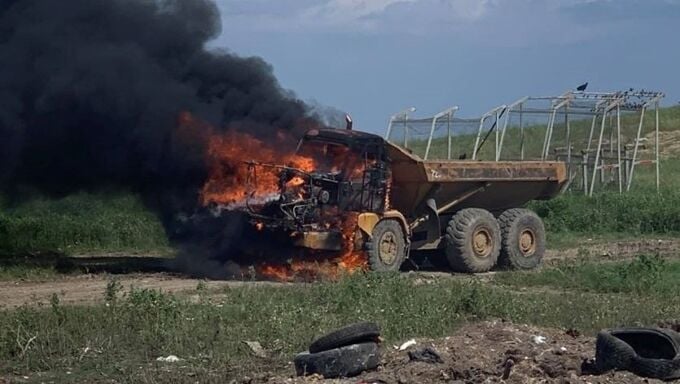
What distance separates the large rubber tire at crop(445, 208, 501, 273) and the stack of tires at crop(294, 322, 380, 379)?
10.3 m

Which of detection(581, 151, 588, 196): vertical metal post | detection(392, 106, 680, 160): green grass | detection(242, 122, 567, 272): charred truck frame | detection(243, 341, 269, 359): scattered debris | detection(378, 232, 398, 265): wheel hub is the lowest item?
detection(243, 341, 269, 359): scattered debris

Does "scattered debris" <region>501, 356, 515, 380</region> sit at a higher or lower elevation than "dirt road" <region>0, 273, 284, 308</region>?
lower

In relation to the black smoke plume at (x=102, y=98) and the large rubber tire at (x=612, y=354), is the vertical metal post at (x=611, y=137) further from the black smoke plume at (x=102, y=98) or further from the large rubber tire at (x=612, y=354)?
the large rubber tire at (x=612, y=354)

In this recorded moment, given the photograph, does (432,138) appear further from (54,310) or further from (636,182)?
(54,310)

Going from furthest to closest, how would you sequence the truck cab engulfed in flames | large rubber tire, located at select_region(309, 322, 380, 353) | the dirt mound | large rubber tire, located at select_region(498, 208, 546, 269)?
large rubber tire, located at select_region(498, 208, 546, 269), the truck cab engulfed in flames, large rubber tire, located at select_region(309, 322, 380, 353), the dirt mound

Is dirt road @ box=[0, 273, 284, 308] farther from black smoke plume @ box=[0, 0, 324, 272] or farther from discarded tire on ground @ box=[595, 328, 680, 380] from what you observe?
discarded tire on ground @ box=[595, 328, 680, 380]

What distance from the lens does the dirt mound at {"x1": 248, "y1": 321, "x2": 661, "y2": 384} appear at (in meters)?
11.2

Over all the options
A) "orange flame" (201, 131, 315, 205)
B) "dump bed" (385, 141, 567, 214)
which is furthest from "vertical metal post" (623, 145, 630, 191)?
"orange flame" (201, 131, 315, 205)

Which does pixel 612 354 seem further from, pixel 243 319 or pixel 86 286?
pixel 86 286

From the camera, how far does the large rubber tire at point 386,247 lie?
2028 cm

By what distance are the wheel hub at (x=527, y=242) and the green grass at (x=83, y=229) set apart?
22.2 ft

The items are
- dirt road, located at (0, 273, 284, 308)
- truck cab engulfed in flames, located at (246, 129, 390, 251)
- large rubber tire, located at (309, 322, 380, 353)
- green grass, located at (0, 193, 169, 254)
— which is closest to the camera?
large rubber tire, located at (309, 322, 380, 353)

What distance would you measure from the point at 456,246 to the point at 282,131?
12.0 feet

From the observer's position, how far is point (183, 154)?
20.7 metres
